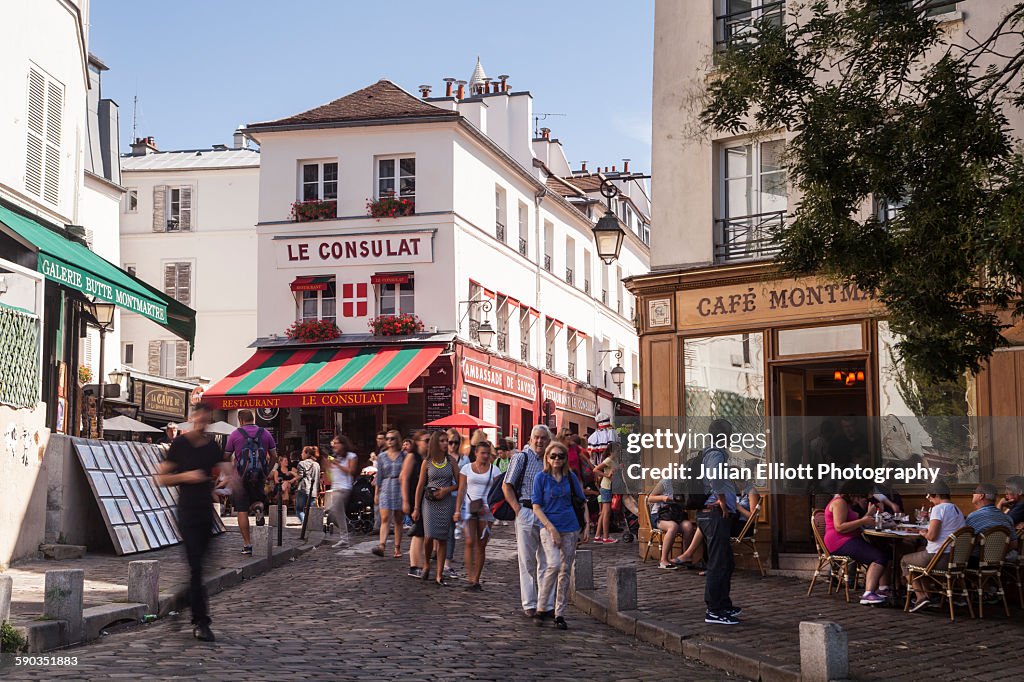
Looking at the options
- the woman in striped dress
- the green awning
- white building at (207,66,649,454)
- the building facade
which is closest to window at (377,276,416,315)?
white building at (207,66,649,454)

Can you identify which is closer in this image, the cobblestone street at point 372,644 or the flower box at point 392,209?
the cobblestone street at point 372,644

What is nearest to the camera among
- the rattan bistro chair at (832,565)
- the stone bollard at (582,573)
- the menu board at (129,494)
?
the rattan bistro chair at (832,565)

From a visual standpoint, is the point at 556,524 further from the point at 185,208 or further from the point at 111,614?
the point at 185,208

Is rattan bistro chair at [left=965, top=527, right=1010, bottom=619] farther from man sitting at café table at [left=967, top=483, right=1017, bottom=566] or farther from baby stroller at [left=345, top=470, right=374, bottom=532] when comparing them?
baby stroller at [left=345, top=470, right=374, bottom=532]

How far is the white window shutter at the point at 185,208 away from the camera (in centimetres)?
4319

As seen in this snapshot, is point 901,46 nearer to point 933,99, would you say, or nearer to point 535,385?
point 933,99

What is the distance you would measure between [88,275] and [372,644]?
8.24 m

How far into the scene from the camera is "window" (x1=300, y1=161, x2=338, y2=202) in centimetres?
3622

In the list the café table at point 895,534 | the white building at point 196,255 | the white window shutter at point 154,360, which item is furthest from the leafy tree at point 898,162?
the white window shutter at point 154,360

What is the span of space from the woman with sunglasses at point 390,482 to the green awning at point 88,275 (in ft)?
12.4

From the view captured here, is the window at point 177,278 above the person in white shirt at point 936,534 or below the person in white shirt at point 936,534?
above

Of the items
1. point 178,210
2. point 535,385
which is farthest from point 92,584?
point 178,210

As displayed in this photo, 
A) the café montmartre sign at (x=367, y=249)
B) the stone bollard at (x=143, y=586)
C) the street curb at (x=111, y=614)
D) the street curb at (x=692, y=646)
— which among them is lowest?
the street curb at (x=692, y=646)

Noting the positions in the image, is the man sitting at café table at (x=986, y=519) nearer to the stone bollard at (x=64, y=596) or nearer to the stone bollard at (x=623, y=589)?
the stone bollard at (x=623, y=589)
